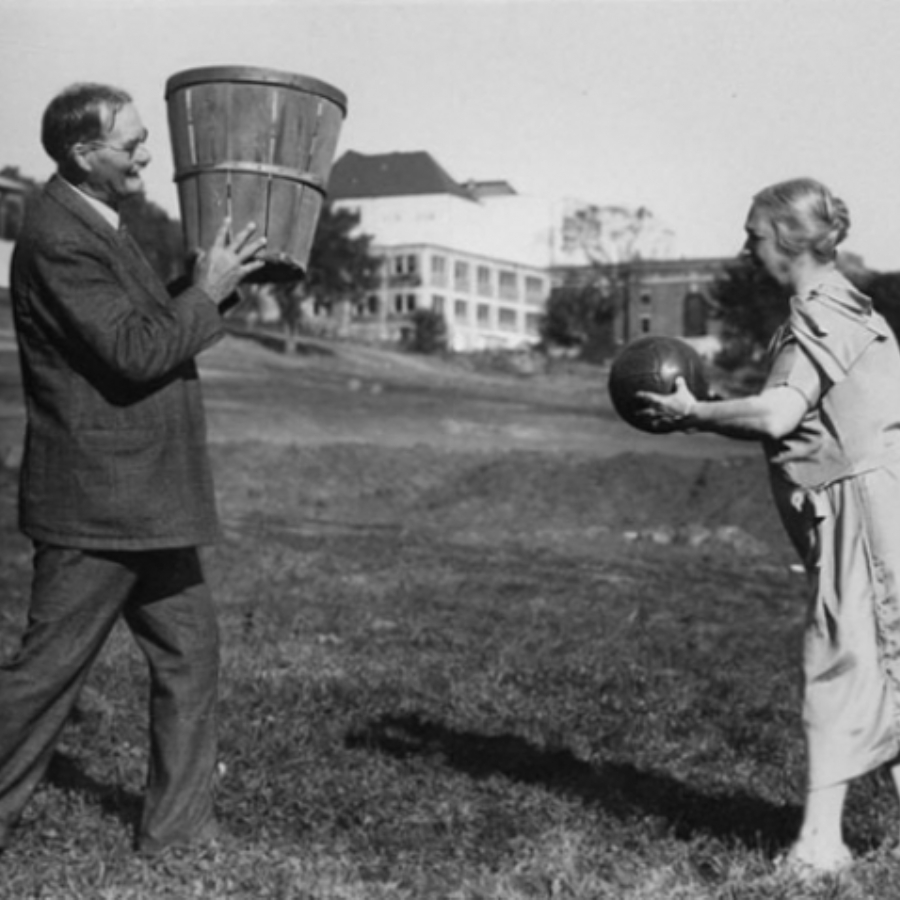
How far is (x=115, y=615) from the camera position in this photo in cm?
461

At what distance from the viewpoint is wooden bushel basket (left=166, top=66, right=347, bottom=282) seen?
484cm

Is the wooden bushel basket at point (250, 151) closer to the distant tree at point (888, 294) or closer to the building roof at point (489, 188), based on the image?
the distant tree at point (888, 294)

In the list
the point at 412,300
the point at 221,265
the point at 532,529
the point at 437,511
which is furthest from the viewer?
the point at 412,300

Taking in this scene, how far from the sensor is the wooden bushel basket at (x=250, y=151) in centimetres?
484

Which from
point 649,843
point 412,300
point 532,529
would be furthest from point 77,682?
point 412,300

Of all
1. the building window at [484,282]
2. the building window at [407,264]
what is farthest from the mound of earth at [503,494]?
→ the building window at [484,282]

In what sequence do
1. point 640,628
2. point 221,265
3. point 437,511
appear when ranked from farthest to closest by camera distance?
1. point 437,511
2. point 640,628
3. point 221,265

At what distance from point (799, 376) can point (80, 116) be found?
6.84ft

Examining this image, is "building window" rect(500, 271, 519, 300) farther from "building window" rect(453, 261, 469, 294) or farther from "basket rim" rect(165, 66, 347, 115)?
"basket rim" rect(165, 66, 347, 115)

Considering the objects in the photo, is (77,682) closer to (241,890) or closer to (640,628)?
→ (241,890)

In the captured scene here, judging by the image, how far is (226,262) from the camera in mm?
4660

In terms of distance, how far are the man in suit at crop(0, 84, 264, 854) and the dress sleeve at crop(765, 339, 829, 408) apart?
1.56 m

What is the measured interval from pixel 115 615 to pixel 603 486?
51.3ft

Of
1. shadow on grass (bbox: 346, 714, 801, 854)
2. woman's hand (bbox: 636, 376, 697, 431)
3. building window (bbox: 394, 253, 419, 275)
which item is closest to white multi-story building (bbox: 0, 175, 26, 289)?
shadow on grass (bbox: 346, 714, 801, 854)
